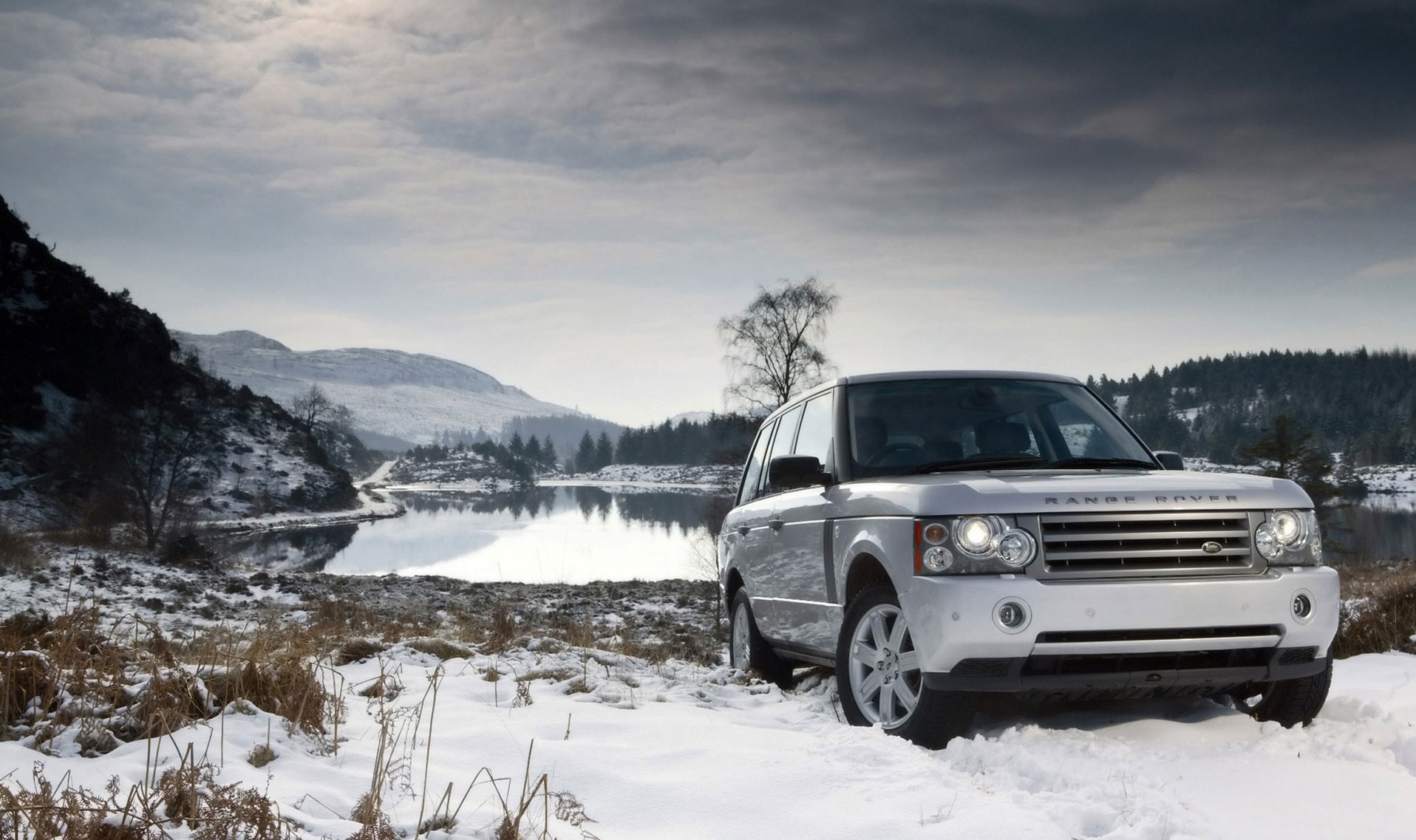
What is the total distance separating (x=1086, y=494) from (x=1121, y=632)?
560 millimetres

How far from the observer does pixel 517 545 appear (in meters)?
54.5

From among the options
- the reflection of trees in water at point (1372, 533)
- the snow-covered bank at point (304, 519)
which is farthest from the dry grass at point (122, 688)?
the snow-covered bank at point (304, 519)

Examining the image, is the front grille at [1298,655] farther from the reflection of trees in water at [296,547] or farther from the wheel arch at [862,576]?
the reflection of trees in water at [296,547]

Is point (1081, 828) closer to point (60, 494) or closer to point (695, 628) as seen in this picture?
point (695, 628)

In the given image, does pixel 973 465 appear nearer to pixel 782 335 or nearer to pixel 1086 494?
pixel 1086 494

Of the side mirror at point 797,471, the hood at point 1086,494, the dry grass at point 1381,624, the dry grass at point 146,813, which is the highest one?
the side mirror at point 797,471

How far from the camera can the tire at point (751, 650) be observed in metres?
6.66

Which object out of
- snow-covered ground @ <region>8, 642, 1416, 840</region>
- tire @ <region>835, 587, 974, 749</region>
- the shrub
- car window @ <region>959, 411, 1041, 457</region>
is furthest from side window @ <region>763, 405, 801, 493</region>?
the shrub

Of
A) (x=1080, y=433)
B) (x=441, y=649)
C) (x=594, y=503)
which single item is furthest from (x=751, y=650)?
(x=594, y=503)

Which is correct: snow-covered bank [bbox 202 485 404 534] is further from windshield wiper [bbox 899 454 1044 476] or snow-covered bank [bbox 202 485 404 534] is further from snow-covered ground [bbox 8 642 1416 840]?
windshield wiper [bbox 899 454 1044 476]

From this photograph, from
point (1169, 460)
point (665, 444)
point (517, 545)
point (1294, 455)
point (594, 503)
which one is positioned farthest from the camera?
point (665, 444)

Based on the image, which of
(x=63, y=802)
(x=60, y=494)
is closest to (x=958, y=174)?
(x=63, y=802)

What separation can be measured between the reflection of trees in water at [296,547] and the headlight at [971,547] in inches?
1559

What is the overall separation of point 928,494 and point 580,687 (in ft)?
7.76
